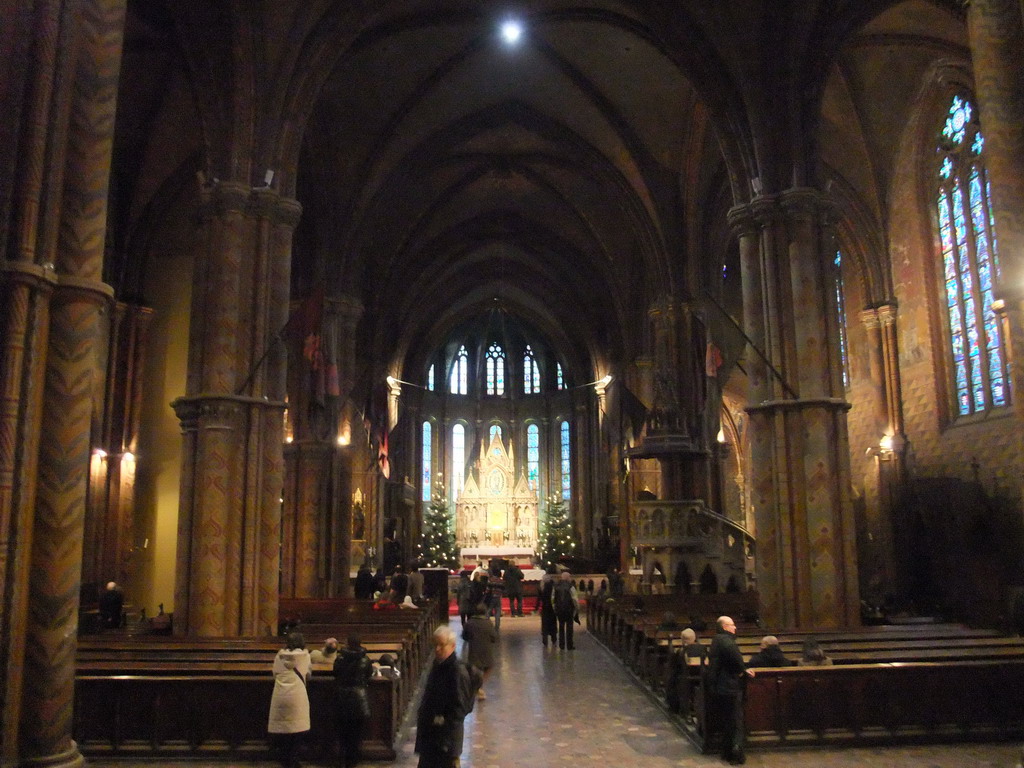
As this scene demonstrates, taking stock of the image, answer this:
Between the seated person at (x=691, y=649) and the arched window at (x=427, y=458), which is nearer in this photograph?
the seated person at (x=691, y=649)

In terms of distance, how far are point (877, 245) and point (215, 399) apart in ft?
56.1

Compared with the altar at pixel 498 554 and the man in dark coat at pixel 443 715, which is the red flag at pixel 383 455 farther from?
the man in dark coat at pixel 443 715

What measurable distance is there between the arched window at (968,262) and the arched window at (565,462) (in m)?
29.2

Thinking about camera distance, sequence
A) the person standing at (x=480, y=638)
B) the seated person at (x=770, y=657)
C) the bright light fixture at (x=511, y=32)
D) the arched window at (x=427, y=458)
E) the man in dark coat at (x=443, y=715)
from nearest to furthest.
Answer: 1. the man in dark coat at (x=443, y=715)
2. the seated person at (x=770, y=657)
3. the person standing at (x=480, y=638)
4. the bright light fixture at (x=511, y=32)
5. the arched window at (x=427, y=458)

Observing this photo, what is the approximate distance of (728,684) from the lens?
27.0 ft

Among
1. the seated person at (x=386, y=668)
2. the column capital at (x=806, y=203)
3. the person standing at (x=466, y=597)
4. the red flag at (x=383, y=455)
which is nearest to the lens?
Result: the seated person at (x=386, y=668)

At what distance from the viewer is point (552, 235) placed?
113ft

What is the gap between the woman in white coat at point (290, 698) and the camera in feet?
25.3

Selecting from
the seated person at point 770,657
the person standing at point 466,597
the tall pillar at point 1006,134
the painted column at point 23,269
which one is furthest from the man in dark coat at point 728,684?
the person standing at point 466,597

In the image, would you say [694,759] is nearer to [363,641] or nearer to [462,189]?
[363,641]

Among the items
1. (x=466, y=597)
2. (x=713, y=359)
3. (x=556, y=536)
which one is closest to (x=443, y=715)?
(x=713, y=359)

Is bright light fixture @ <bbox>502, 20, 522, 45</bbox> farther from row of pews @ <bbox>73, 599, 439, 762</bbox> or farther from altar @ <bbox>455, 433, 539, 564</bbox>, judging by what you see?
altar @ <bbox>455, 433, 539, 564</bbox>

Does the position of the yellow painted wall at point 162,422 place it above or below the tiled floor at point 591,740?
above

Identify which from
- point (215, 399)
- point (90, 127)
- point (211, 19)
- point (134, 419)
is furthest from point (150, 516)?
point (90, 127)
